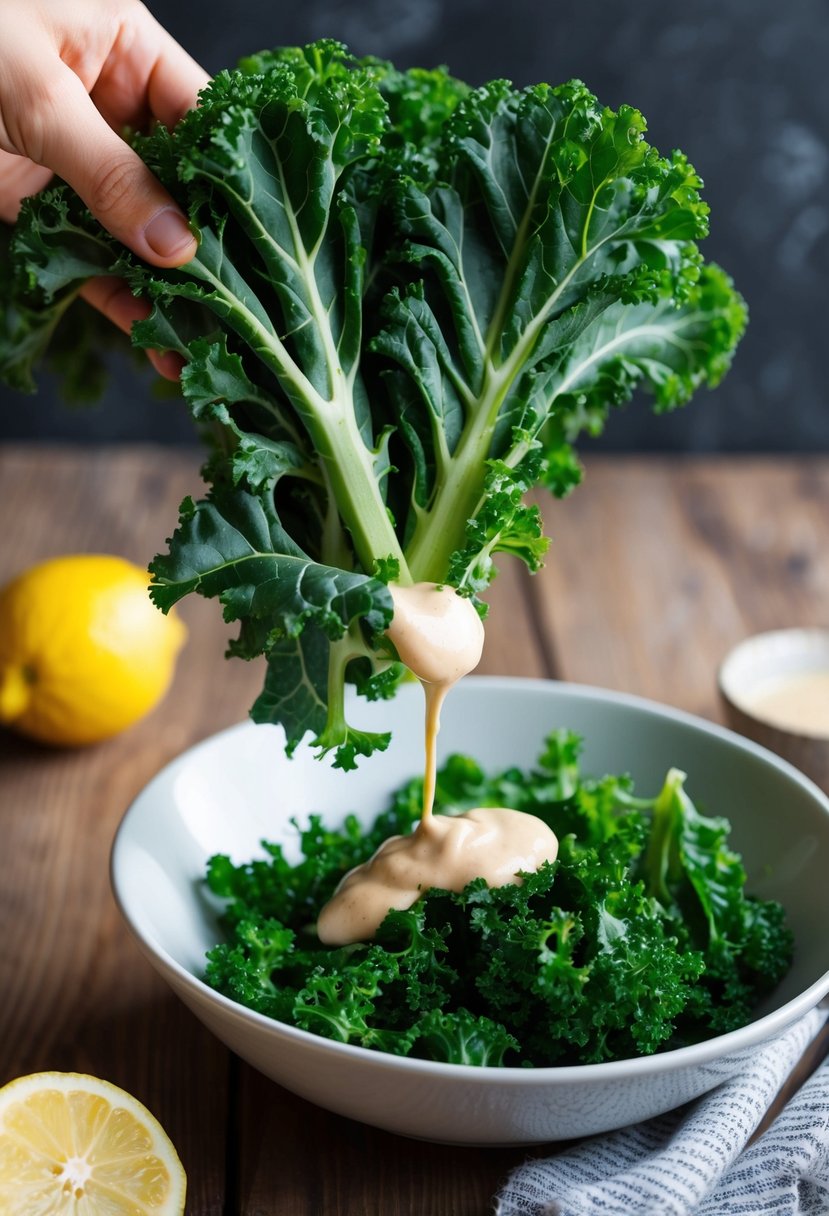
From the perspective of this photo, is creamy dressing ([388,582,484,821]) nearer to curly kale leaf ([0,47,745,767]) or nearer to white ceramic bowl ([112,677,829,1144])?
curly kale leaf ([0,47,745,767])

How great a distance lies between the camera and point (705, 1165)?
142 cm

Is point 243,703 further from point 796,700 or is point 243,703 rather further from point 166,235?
→ point 166,235

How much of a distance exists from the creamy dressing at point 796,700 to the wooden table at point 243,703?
226mm

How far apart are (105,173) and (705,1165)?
127cm

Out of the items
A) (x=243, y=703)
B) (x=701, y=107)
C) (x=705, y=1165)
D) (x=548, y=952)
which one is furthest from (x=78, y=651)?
(x=701, y=107)

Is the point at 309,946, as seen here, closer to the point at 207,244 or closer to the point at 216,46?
the point at 207,244

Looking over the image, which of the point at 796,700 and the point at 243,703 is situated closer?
the point at 796,700

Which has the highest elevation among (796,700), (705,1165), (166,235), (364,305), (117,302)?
(166,235)

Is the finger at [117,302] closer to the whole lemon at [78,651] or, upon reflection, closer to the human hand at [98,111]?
the human hand at [98,111]

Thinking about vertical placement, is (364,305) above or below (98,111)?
below

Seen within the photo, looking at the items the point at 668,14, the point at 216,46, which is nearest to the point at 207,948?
the point at 216,46

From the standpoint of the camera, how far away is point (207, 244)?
4.69ft

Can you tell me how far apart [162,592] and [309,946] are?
58cm

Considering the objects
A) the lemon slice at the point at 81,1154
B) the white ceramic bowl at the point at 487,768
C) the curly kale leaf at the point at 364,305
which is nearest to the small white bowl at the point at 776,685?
the white ceramic bowl at the point at 487,768
